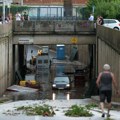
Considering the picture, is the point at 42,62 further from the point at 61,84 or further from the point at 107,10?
the point at 61,84

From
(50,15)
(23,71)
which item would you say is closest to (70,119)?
(50,15)

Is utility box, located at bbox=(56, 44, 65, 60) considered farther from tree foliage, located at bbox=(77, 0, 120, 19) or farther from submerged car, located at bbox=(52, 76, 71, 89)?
submerged car, located at bbox=(52, 76, 71, 89)

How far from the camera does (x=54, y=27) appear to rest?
57375mm

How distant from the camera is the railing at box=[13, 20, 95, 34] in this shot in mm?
57094

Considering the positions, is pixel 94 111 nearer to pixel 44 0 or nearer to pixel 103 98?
pixel 103 98

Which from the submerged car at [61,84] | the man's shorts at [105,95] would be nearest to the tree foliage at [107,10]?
the submerged car at [61,84]

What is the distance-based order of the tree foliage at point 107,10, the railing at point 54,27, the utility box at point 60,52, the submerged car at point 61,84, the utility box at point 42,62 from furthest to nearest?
the utility box at point 60,52 → the utility box at point 42,62 → the tree foliage at point 107,10 → the railing at point 54,27 → the submerged car at point 61,84

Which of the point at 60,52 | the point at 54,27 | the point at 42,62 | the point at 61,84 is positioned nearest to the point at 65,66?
the point at 42,62

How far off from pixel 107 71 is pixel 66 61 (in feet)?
281

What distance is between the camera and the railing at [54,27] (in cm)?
5709

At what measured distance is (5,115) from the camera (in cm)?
1599

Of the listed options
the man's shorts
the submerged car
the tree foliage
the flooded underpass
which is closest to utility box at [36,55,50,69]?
the flooded underpass

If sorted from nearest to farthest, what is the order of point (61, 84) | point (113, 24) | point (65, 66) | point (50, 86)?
point (61, 84) < point (113, 24) < point (50, 86) < point (65, 66)

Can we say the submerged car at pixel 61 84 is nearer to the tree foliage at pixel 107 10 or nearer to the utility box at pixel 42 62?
the tree foliage at pixel 107 10
